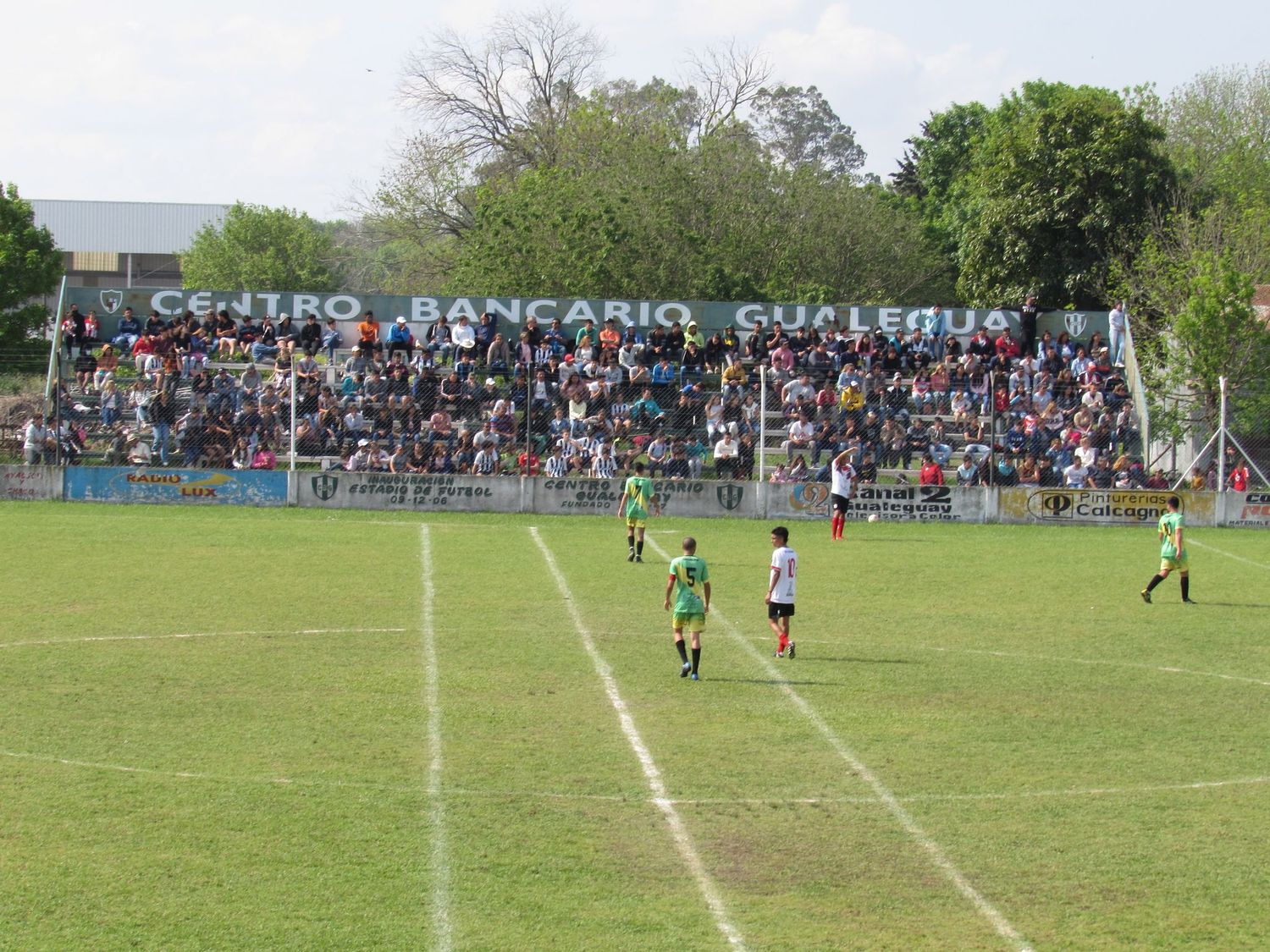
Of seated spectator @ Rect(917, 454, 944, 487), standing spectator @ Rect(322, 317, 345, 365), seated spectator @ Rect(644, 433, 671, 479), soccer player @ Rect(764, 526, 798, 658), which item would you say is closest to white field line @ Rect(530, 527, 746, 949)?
soccer player @ Rect(764, 526, 798, 658)

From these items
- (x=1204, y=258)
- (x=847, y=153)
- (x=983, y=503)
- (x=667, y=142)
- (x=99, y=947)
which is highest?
(x=847, y=153)

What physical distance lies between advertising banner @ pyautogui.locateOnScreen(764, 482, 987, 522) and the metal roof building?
72099 mm

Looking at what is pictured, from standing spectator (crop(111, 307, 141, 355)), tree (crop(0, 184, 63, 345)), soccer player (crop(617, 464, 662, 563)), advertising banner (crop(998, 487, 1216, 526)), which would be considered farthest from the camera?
tree (crop(0, 184, 63, 345))

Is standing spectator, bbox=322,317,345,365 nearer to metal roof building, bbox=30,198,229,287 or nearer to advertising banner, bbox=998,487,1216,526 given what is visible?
advertising banner, bbox=998,487,1216,526

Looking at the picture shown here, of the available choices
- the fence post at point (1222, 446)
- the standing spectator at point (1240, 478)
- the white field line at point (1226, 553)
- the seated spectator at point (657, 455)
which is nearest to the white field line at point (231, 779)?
the white field line at point (1226, 553)

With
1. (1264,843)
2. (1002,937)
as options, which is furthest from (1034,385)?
(1002,937)

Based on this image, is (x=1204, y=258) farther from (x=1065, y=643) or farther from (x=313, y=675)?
(x=313, y=675)

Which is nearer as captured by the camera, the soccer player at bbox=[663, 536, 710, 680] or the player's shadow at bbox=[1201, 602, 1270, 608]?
the soccer player at bbox=[663, 536, 710, 680]

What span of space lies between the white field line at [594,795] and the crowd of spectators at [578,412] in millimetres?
20243

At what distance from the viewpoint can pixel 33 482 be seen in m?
30.5

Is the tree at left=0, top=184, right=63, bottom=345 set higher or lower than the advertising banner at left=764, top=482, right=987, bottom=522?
higher

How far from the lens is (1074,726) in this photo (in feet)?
42.0

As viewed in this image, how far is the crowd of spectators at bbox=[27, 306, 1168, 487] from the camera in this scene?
1224 inches

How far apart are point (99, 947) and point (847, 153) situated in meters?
115
